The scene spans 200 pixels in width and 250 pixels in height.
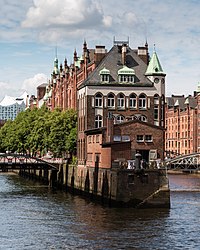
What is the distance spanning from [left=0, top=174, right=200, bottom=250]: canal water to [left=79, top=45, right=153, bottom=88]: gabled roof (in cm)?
2299

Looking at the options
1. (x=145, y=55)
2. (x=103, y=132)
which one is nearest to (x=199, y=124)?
(x=145, y=55)

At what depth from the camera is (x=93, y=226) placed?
172ft

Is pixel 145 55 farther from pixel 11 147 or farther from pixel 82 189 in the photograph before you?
pixel 11 147

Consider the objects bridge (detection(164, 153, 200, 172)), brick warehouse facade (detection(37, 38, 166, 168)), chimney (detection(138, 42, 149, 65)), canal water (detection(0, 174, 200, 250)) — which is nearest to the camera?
canal water (detection(0, 174, 200, 250))

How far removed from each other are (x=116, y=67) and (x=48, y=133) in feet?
77.3

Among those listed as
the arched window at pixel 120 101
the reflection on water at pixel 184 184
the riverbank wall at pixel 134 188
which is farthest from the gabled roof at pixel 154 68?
the riverbank wall at pixel 134 188

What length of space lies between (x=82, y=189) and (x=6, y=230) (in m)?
33.2

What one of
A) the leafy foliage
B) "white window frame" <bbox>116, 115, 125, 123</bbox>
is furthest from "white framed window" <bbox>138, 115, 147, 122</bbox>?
the leafy foliage

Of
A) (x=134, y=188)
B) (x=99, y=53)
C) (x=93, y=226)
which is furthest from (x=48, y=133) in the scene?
(x=93, y=226)

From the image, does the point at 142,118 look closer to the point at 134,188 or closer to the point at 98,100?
the point at 98,100

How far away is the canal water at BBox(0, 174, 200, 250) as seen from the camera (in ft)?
148

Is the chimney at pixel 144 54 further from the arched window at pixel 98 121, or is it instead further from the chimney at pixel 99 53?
the arched window at pixel 98 121

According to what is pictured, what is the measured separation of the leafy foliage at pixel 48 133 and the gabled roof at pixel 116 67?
14409 mm

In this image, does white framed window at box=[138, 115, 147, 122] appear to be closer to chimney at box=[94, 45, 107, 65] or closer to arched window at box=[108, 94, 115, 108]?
arched window at box=[108, 94, 115, 108]
